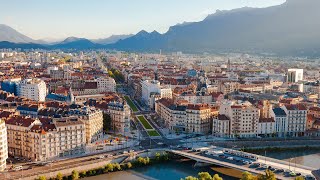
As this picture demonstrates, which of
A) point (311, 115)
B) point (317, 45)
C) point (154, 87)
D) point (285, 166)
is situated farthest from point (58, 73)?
point (317, 45)

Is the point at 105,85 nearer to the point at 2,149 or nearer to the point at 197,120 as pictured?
the point at 197,120

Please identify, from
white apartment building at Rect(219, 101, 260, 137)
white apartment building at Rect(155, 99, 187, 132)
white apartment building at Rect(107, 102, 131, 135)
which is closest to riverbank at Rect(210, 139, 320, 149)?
white apartment building at Rect(219, 101, 260, 137)

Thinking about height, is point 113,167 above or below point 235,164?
below

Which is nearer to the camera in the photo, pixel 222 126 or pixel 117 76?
pixel 222 126

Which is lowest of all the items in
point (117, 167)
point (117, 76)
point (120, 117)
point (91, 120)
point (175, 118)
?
point (117, 167)

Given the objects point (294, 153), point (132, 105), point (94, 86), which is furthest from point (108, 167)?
point (94, 86)

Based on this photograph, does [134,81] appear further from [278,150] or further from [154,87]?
[278,150]
